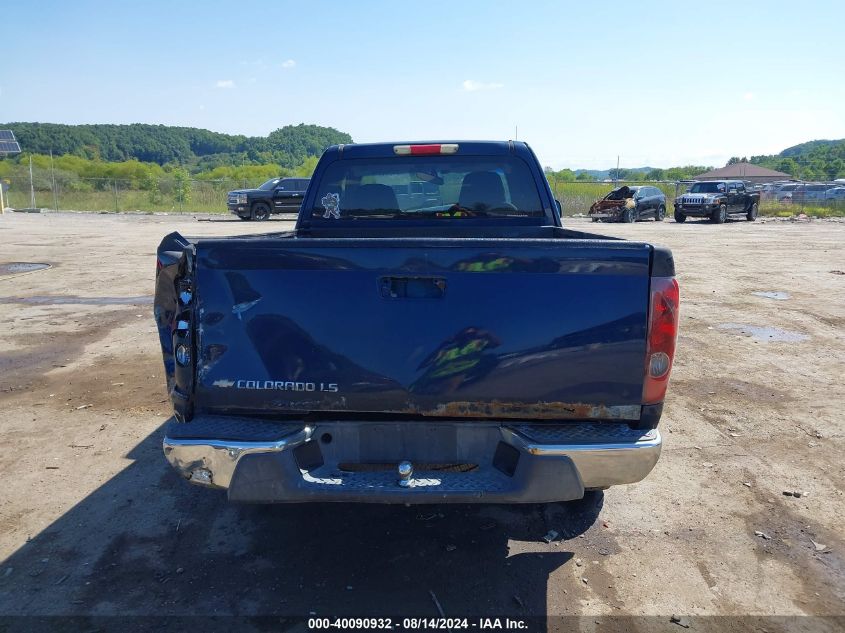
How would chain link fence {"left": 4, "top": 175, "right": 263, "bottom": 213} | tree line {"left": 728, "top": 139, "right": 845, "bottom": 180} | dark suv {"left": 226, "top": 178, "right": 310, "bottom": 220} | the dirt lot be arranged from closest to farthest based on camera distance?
the dirt lot, dark suv {"left": 226, "top": 178, "right": 310, "bottom": 220}, chain link fence {"left": 4, "top": 175, "right": 263, "bottom": 213}, tree line {"left": 728, "top": 139, "right": 845, "bottom": 180}

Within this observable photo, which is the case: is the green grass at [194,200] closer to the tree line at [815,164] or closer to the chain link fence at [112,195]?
the chain link fence at [112,195]

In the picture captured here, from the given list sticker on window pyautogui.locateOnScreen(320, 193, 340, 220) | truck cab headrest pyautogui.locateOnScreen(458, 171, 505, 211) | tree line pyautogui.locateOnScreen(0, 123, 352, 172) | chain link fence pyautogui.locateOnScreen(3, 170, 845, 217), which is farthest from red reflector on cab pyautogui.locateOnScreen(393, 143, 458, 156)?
tree line pyautogui.locateOnScreen(0, 123, 352, 172)

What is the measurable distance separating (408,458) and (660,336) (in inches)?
49.1

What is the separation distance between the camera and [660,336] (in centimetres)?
270

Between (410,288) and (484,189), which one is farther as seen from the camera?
(484,189)

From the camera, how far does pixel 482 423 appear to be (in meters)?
2.83

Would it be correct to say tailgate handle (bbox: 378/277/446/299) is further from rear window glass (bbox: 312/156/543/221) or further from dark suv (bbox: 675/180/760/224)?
dark suv (bbox: 675/180/760/224)

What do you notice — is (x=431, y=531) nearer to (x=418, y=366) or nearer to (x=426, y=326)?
(x=418, y=366)

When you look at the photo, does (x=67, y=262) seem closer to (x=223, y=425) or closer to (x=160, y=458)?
(x=160, y=458)

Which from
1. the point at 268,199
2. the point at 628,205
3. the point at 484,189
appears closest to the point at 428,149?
the point at 484,189

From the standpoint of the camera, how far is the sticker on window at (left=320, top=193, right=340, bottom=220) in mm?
4738

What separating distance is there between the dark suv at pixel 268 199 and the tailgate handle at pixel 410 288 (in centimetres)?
2660

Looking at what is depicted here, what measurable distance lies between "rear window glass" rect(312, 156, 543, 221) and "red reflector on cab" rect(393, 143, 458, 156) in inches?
2.9

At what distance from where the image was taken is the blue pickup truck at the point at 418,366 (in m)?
2.67
